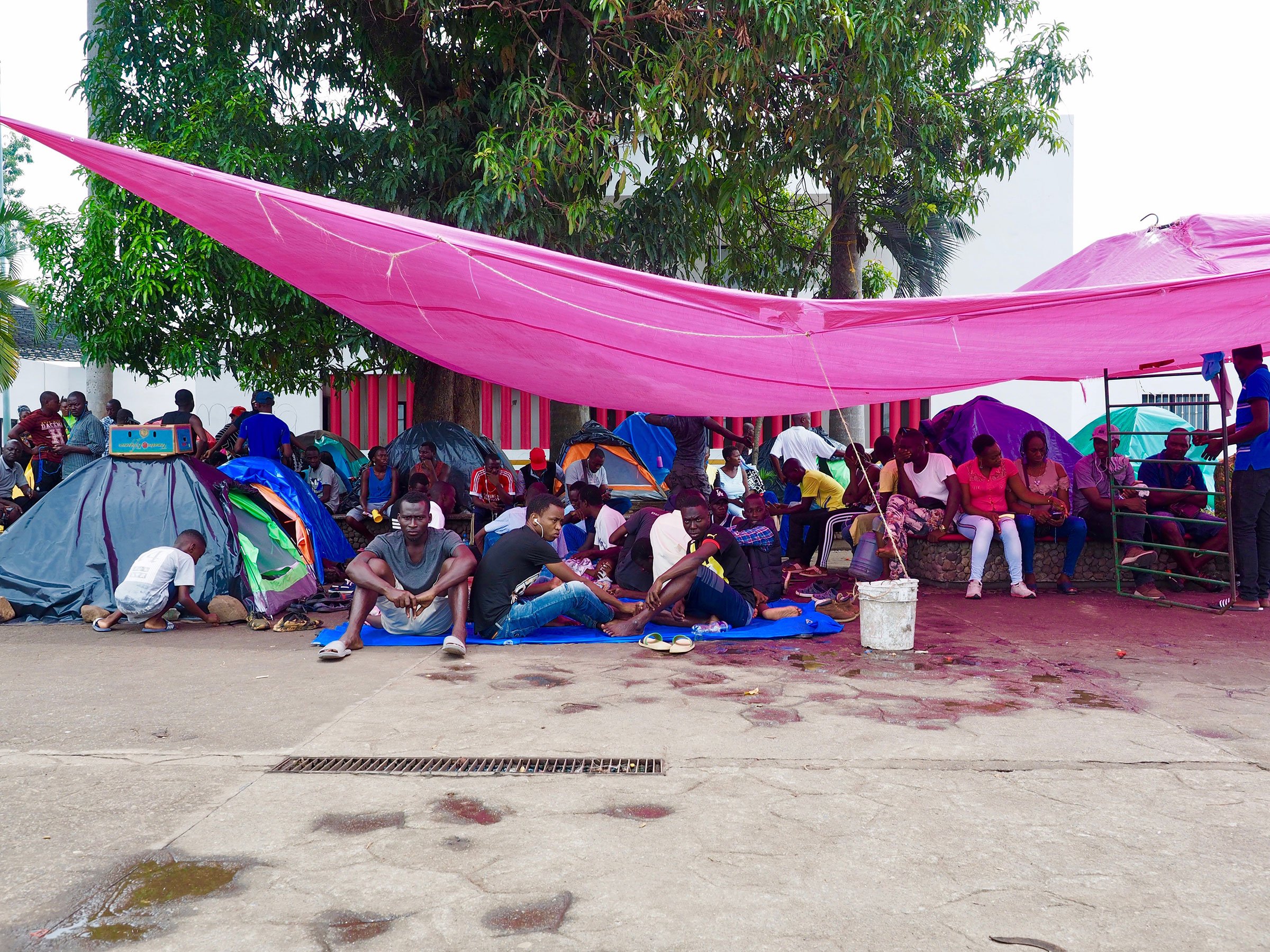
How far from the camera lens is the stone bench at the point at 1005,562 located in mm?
8461

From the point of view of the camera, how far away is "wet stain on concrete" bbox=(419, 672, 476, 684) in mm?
5316

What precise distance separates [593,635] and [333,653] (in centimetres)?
166

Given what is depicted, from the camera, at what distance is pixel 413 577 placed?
634cm

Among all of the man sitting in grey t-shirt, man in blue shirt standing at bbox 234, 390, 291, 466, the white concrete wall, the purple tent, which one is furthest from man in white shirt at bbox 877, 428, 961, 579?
the white concrete wall

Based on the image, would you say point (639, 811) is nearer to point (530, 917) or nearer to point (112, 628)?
point (530, 917)

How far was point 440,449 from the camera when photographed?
36.3 feet

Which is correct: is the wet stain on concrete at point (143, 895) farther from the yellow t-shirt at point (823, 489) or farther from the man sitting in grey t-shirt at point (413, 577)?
the yellow t-shirt at point (823, 489)

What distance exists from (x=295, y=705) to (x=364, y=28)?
22.5ft

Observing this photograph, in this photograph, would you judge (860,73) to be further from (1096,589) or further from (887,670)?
(887,670)

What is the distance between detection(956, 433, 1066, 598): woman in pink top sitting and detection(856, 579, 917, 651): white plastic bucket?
7.78 ft

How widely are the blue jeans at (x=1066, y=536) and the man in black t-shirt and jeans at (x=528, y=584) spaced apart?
3813 millimetres

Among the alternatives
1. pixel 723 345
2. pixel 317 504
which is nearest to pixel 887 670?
pixel 723 345

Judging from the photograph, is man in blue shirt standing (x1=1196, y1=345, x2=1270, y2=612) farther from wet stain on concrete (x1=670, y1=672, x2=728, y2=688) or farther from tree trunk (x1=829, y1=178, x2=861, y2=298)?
tree trunk (x1=829, y1=178, x2=861, y2=298)

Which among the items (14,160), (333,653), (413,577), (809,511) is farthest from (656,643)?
(14,160)
